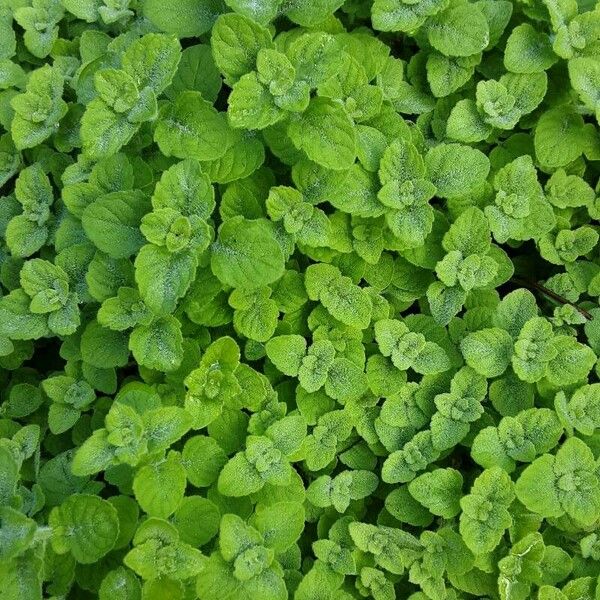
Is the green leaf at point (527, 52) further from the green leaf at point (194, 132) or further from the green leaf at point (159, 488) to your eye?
the green leaf at point (159, 488)

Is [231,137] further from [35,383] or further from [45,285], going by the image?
[35,383]

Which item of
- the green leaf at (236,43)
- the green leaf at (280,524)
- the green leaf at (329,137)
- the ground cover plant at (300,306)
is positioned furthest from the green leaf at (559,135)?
the green leaf at (280,524)

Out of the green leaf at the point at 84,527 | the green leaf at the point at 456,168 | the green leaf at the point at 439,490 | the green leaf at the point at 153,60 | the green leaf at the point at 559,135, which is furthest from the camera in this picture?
the green leaf at the point at 559,135

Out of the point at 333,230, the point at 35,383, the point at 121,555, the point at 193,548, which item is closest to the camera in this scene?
the point at 193,548

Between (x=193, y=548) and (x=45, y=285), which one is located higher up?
(x=45, y=285)

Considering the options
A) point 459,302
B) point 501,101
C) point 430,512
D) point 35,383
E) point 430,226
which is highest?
point 501,101

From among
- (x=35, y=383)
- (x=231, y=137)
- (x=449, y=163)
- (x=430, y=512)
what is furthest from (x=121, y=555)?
(x=449, y=163)

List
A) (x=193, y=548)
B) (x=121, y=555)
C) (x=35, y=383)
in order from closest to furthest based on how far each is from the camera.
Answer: (x=193, y=548) → (x=121, y=555) → (x=35, y=383)
